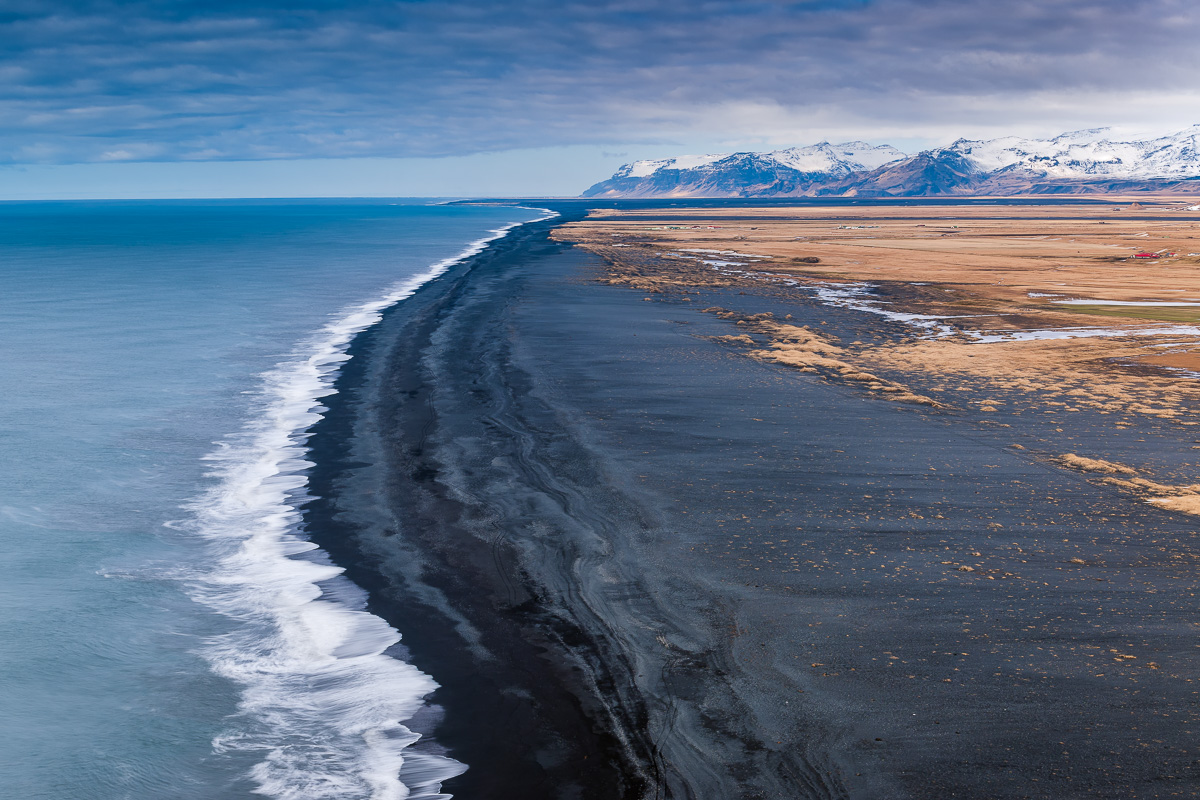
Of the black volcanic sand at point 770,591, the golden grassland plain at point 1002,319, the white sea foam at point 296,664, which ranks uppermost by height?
the golden grassland plain at point 1002,319

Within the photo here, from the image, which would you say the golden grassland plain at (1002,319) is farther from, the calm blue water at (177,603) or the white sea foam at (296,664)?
the calm blue water at (177,603)

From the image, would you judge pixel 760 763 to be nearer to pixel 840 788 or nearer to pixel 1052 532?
pixel 840 788

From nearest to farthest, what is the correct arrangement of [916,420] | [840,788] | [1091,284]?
[840,788]
[916,420]
[1091,284]

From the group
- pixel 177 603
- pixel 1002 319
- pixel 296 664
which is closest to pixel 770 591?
pixel 296 664

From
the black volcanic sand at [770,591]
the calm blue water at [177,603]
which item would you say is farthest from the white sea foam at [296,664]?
the black volcanic sand at [770,591]

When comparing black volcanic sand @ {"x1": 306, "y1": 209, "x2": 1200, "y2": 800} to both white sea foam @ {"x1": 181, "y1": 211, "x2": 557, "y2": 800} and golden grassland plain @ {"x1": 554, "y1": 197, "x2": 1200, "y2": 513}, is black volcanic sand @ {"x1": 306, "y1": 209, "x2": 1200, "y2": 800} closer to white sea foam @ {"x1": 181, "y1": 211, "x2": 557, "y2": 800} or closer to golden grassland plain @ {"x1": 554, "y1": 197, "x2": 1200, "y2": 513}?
white sea foam @ {"x1": 181, "y1": 211, "x2": 557, "y2": 800}

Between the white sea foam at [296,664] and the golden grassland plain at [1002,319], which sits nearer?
the white sea foam at [296,664]

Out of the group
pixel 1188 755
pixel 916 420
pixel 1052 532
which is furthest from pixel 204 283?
pixel 1188 755
